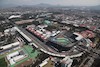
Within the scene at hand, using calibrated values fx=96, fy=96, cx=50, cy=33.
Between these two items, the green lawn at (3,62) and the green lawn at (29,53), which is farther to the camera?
the green lawn at (29,53)

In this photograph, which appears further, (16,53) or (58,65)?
(16,53)

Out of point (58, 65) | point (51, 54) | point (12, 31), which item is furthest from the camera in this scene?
point (12, 31)

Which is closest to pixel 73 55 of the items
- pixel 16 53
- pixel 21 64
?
pixel 21 64

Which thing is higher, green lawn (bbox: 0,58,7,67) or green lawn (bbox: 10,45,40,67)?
green lawn (bbox: 10,45,40,67)

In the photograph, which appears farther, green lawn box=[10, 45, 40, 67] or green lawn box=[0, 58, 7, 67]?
green lawn box=[10, 45, 40, 67]

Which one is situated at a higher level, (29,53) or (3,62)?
(29,53)

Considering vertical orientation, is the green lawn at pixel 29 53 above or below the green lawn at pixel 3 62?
above

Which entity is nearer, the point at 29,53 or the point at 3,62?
the point at 3,62

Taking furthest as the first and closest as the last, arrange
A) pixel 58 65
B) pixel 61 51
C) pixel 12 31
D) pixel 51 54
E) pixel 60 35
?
pixel 12 31 < pixel 60 35 < pixel 61 51 < pixel 51 54 < pixel 58 65

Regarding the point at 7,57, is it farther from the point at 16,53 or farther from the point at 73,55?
the point at 73,55
